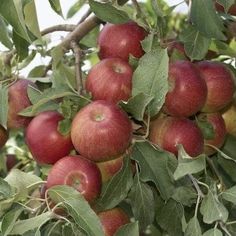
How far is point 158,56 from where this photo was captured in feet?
3.84

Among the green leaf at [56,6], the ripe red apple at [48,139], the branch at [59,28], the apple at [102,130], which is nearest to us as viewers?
the apple at [102,130]

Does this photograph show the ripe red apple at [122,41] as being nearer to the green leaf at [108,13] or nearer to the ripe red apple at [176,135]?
the green leaf at [108,13]

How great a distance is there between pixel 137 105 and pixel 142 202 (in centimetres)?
19

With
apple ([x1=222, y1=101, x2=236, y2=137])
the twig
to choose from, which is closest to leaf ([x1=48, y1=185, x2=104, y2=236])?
the twig

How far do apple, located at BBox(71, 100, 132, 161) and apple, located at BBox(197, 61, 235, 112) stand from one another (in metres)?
0.24

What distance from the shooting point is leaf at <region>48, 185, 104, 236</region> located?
3.42 feet

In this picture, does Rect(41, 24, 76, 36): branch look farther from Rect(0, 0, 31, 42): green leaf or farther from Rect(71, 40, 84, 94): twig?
Rect(0, 0, 31, 42): green leaf

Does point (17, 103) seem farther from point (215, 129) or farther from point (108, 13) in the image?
point (215, 129)

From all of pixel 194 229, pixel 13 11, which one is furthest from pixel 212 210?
pixel 13 11

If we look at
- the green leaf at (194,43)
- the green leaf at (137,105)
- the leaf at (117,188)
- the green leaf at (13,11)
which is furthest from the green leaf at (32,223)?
the green leaf at (194,43)

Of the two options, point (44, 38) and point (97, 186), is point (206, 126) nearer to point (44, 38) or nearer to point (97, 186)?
point (97, 186)

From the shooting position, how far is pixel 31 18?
129cm

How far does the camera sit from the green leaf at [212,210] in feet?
3.47

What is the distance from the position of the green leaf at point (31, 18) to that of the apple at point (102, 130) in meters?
0.25
